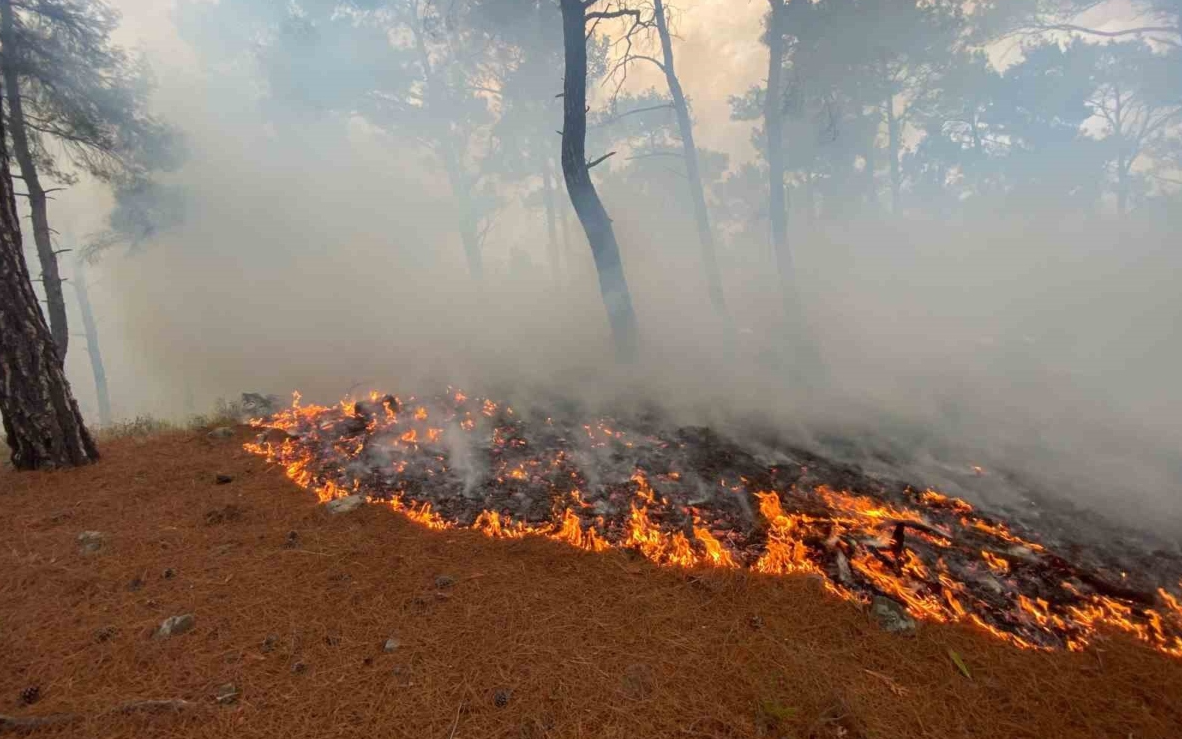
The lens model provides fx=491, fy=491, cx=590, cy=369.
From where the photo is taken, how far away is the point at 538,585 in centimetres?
416

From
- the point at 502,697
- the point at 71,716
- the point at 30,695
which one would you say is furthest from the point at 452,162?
the point at 502,697

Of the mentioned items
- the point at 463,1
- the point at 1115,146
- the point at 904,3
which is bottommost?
the point at 1115,146

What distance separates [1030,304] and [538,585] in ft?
73.9

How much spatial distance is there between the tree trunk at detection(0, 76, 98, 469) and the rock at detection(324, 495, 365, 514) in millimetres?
3623

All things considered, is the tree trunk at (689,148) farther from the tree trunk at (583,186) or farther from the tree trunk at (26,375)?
the tree trunk at (26,375)

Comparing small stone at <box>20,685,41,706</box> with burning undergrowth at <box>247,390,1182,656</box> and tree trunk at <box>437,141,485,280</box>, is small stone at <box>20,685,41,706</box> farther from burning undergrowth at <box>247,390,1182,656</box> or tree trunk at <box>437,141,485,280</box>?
tree trunk at <box>437,141,485,280</box>

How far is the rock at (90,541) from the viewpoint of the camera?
436cm

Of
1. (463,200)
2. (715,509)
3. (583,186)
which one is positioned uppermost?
(463,200)

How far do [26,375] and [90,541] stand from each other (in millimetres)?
2831

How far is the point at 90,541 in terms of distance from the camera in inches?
176

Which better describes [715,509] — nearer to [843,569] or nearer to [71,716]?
[843,569]

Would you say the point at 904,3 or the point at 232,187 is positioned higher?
the point at 904,3

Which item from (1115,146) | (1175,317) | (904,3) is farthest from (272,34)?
(1115,146)

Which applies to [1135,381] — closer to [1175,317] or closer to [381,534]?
[1175,317]
